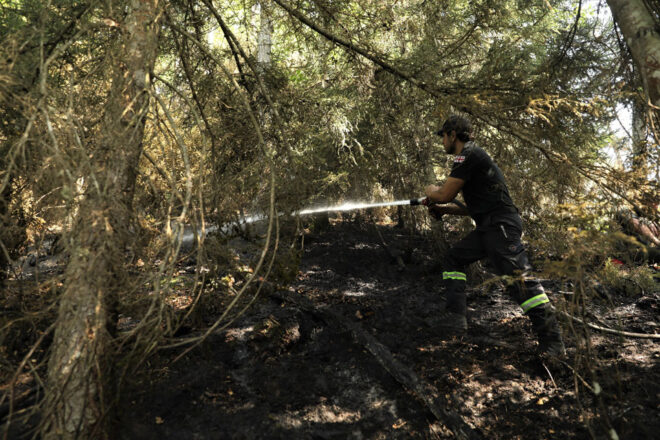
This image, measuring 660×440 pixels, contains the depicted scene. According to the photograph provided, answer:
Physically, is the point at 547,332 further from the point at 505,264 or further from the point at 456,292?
the point at 456,292

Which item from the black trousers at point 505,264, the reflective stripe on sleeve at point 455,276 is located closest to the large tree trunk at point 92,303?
the black trousers at point 505,264

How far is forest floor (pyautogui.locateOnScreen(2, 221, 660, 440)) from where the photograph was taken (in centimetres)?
268

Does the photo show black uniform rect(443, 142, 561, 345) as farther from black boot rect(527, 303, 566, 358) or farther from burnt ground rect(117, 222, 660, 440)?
burnt ground rect(117, 222, 660, 440)

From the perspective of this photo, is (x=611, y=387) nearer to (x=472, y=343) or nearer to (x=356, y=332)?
(x=472, y=343)

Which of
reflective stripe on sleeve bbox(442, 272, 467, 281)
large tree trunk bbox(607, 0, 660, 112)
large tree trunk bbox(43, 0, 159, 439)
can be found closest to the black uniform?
reflective stripe on sleeve bbox(442, 272, 467, 281)

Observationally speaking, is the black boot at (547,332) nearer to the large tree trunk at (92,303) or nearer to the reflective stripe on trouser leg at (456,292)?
the reflective stripe on trouser leg at (456,292)

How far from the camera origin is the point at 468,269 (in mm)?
6184

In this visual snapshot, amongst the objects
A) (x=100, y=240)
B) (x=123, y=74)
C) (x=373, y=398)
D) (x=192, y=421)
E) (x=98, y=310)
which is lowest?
(x=373, y=398)

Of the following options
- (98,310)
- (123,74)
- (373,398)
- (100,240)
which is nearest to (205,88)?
(123,74)

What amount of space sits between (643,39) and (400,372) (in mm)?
3738

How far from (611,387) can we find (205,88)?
16.7 feet

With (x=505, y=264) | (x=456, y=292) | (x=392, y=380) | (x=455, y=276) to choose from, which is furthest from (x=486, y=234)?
(x=392, y=380)

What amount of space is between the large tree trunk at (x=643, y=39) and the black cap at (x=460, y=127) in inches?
57.6

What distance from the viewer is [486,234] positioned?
3.79 m
